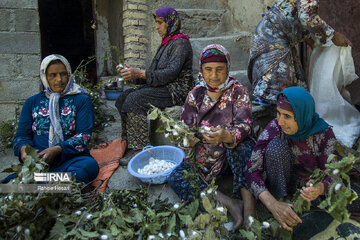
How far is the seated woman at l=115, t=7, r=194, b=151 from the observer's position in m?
3.12

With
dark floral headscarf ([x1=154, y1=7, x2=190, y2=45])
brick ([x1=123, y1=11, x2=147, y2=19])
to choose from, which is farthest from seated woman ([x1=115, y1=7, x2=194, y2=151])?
brick ([x1=123, y1=11, x2=147, y2=19])

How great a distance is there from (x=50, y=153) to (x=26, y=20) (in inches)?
92.2

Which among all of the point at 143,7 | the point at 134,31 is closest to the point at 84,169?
the point at 134,31

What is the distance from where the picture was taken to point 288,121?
6.41 feet

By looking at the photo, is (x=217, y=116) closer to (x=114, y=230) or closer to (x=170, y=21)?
(x=114, y=230)

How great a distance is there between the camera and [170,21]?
10.7ft

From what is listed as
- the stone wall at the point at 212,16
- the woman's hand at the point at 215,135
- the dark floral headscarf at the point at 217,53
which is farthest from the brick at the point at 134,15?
the woman's hand at the point at 215,135

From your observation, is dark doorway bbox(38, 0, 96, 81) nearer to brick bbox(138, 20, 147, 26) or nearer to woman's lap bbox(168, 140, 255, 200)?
brick bbox(138, 20, 147, 26)

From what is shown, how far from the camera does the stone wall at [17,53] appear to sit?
382cm

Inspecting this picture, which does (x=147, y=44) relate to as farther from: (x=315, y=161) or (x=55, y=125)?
(x=315, y=161)

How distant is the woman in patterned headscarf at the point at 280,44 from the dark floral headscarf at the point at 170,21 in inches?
33.7

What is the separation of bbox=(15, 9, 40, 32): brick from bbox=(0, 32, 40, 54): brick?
0.07 meters

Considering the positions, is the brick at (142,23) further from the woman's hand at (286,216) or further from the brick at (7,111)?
the woman's hand at (286,216)

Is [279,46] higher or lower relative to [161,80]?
higher
